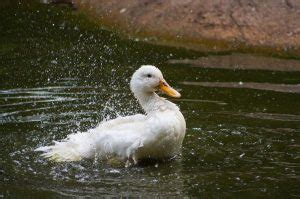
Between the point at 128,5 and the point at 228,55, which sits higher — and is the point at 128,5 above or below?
above

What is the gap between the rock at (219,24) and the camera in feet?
38.3

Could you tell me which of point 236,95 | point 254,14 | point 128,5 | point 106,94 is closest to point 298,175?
point 236,95

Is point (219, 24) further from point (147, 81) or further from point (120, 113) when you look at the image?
point (147, 81)

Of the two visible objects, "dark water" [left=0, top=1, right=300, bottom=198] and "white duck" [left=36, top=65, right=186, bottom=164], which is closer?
"dark water" [left=0, top=1, right=300, bottom=198]

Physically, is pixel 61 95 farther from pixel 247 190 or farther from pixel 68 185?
pixel 247 190

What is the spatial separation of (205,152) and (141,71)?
3.39 feet

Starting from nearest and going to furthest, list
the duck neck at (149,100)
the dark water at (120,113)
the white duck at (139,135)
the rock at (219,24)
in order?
the dark water at (120,113) → the white duck at (139,135) → the duck neck at (149,100) → the rock at (219,24)

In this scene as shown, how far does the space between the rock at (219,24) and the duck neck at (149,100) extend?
3900 millimetres

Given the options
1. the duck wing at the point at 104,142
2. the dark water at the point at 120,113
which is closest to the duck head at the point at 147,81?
the duck wing at the point at 104,142

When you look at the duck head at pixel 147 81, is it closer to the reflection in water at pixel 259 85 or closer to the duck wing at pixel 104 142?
the duck wing at pixel 104 142

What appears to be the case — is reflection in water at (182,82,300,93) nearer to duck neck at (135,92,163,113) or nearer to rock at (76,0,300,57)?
rock at (76,0,300,57)

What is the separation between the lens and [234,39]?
38.7 feet

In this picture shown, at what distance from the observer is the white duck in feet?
24.2

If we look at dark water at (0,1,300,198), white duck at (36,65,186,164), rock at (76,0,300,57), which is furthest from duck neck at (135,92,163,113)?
rock at (76,0,300,57)
